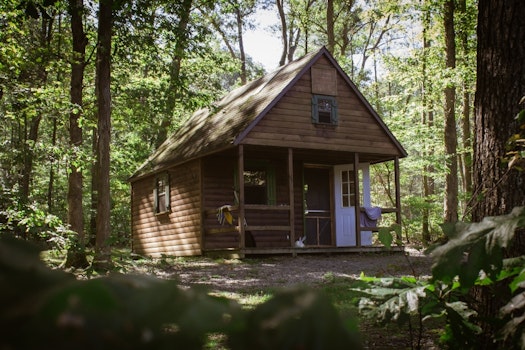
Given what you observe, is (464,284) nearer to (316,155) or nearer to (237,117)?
(237,117)

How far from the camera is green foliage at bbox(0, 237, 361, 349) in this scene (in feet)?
1.80

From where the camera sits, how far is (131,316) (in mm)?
593

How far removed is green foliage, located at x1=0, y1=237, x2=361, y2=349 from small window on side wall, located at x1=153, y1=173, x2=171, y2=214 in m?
18.4

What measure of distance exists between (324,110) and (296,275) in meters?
7.01

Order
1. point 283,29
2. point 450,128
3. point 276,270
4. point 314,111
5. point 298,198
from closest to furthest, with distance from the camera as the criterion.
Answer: point 276,270 → point 314,111 → point 298,198 → point 450,128 → point 283,29

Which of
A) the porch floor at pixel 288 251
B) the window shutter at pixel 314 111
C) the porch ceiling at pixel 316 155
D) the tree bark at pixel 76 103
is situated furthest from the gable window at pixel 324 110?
the tree bark at pixel 76 103

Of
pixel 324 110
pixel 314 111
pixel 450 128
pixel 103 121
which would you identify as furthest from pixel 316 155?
pixel 103 121

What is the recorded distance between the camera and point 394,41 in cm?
3681

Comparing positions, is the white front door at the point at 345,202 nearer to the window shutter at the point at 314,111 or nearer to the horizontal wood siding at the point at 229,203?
the horizontal wood siding at the point at 229,203

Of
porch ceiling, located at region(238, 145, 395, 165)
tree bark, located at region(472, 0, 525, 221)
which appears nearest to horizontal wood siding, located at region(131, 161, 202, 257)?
porch ceiling, located at region(238, 145, 395, 165)

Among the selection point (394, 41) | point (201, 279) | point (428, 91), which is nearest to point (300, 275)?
point (201, 279)

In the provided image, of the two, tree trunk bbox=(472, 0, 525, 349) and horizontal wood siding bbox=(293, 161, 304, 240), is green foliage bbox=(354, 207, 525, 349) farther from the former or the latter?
horizontal wood siding bbox=(293, 161, 304, 240)

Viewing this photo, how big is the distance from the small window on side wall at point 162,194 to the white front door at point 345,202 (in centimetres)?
565

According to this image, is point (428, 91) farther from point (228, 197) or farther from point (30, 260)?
point (30, 260)
